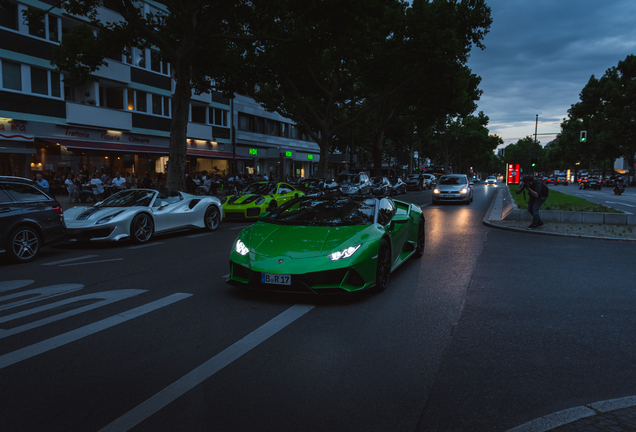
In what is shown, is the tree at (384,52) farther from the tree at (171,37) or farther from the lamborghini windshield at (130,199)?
the lamborghini windshield at (130,199)

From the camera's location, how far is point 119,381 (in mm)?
3436

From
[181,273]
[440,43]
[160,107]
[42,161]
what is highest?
[440,43]

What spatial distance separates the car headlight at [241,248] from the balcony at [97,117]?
2317cm

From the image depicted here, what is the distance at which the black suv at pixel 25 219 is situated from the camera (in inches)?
329

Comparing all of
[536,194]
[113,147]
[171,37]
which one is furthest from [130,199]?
[113,147]

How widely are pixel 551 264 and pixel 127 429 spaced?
7.66 metres

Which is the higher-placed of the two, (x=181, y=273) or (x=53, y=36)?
(x=53, y=36)

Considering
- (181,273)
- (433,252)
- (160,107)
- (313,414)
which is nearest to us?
(313,414)

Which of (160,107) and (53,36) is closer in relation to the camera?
(53,36)

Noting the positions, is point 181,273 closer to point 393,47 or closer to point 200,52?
point 200,52

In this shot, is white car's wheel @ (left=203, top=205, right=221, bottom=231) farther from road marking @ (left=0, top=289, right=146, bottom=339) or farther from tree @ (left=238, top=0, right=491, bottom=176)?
tree @ (left=238, top=0, right=491, bottom=176)

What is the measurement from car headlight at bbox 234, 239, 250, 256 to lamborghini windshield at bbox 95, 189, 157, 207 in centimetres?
623

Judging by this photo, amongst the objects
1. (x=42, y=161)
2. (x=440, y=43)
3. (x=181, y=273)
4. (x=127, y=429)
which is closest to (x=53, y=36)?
(x=42, y=161)

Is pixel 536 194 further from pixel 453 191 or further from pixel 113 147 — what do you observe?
pixel 113 147
